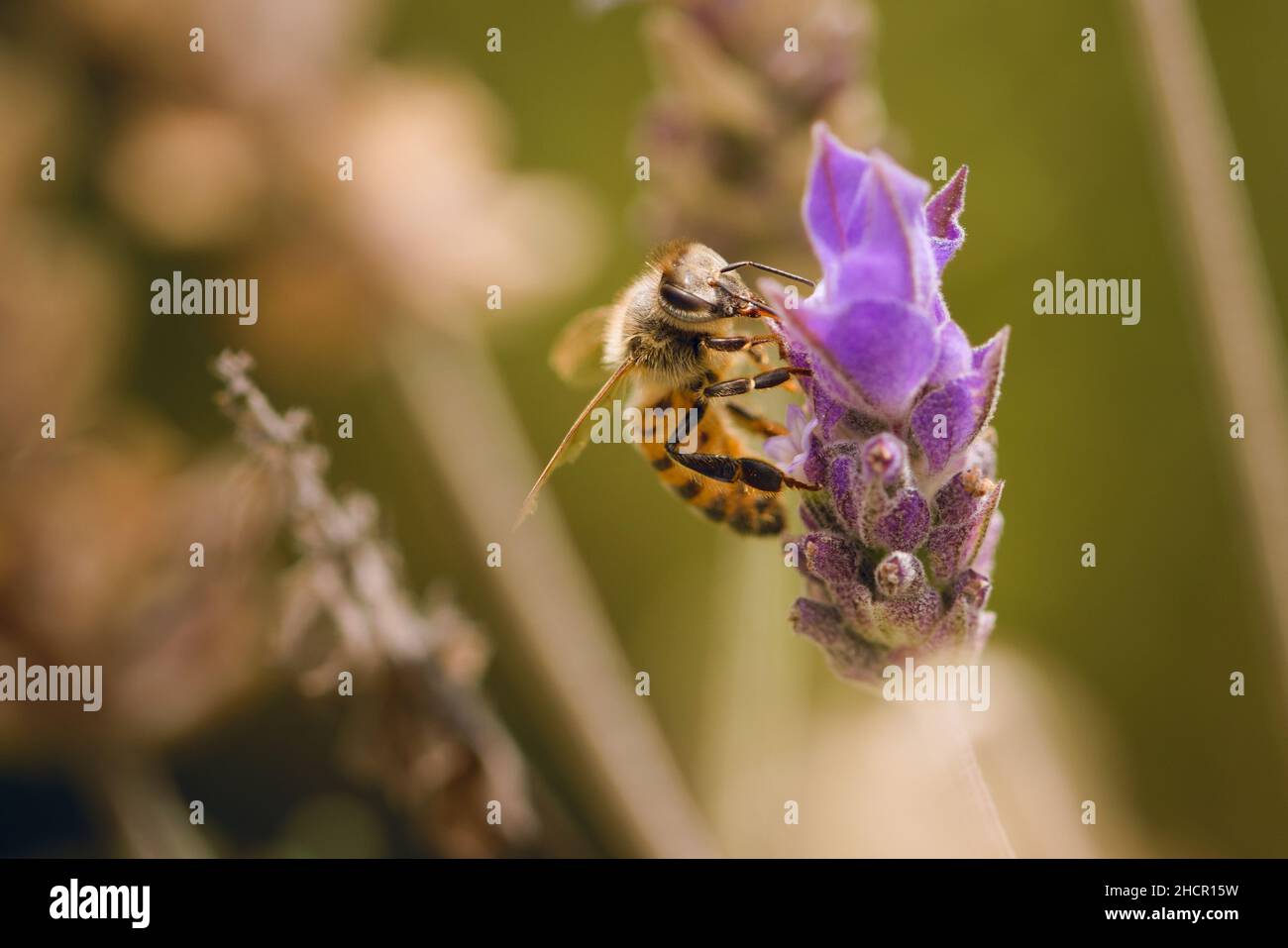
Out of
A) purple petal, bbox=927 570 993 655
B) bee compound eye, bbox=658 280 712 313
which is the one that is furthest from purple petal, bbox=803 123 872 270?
bee compound eye, bbox=658 280 712 313

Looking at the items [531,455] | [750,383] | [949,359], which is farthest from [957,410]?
[531,455]

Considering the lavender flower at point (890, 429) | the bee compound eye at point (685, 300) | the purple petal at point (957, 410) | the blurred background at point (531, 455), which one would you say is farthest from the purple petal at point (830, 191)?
the blurred background at point (531, 455)

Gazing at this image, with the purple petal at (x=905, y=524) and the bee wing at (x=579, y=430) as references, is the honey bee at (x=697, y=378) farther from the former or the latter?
the purple petal at (x=905, y=524)

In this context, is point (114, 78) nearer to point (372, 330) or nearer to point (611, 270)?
point (372, 330)

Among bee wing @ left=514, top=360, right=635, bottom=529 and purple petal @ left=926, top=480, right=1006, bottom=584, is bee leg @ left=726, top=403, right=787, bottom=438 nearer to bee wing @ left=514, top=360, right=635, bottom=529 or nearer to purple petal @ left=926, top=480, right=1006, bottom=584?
bee wing @ left=514, top=360, right=635, bottom=529

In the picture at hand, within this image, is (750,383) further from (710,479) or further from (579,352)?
(579,352)

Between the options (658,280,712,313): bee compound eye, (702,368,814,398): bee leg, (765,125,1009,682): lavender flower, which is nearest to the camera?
(765,125,1009,682): lavender flower
